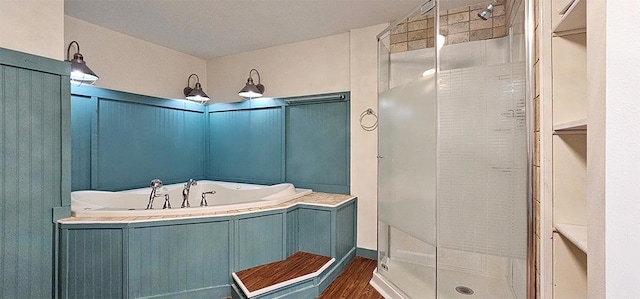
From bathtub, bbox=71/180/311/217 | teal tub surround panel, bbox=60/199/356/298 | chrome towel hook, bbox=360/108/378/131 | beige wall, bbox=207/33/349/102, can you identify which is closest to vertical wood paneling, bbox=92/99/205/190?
bathtub, bbox=71/180/311/217

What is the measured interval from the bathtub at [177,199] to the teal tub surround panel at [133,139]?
202 millimetres

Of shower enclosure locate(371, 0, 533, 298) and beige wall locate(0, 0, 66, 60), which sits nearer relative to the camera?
shower enclosure locate(371, 0, 533, 298)

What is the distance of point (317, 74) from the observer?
3.39 metres

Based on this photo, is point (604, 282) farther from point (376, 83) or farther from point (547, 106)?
point (376, 83)

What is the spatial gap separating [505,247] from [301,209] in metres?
1.71

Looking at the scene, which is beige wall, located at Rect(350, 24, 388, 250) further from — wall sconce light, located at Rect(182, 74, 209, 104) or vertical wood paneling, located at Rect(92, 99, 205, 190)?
vertical wood paneling, located at Rect(92, 99, 205, 190)

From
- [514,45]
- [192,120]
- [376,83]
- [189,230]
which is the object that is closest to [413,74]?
[376,83]

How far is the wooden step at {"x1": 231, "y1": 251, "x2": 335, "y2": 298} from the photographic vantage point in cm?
210

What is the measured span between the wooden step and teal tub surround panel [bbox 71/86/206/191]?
6.27 ft

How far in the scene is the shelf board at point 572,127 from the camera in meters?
0.97

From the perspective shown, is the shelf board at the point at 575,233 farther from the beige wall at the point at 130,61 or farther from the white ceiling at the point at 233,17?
the beige wall at the point at 130,61

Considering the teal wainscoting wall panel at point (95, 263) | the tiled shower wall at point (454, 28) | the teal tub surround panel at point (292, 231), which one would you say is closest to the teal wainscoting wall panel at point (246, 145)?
the teal tub surround panel at point (292, 231)

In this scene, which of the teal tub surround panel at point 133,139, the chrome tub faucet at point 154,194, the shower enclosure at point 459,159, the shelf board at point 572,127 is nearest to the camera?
the shelf board at point 572,127

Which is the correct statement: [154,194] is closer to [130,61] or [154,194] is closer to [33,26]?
[130,61]
